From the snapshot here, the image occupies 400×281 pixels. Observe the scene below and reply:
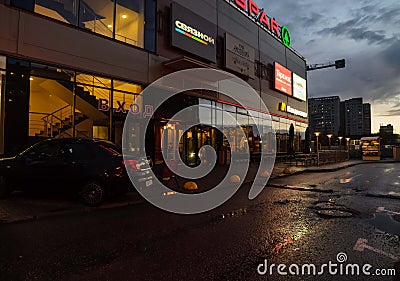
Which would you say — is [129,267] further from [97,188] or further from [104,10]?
[104,10]

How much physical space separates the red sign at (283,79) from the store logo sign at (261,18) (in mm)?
3648

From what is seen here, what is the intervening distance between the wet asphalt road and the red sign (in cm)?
2472

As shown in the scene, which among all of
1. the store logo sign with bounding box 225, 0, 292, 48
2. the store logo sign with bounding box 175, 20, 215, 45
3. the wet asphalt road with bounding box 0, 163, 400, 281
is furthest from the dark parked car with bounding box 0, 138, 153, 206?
the store logo sign with bounding box 225, 0, 292, 48

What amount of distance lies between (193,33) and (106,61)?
24.3ft

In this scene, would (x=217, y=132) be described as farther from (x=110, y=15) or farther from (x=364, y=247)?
(x=364, y=247)

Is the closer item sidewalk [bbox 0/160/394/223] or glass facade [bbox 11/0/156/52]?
sidewalk [bbox 0/160/394/223]

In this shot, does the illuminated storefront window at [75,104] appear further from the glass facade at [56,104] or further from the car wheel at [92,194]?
the car wheel at [92,194]

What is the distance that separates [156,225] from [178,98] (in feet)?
44.1

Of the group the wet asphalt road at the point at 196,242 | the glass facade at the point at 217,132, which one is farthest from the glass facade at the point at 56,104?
the wet asphalt road at the point at 196,242

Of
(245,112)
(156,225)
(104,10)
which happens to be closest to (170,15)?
(104,10)

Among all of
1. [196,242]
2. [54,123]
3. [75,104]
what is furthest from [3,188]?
[196,242]

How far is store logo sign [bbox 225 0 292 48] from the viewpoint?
25011 millimetres

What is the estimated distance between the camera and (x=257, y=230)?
523 centimetres

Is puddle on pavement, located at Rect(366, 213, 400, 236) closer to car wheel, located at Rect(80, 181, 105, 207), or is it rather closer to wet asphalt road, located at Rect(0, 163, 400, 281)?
wet asphalt road, located at Rect(0, 163, 400, 281)
